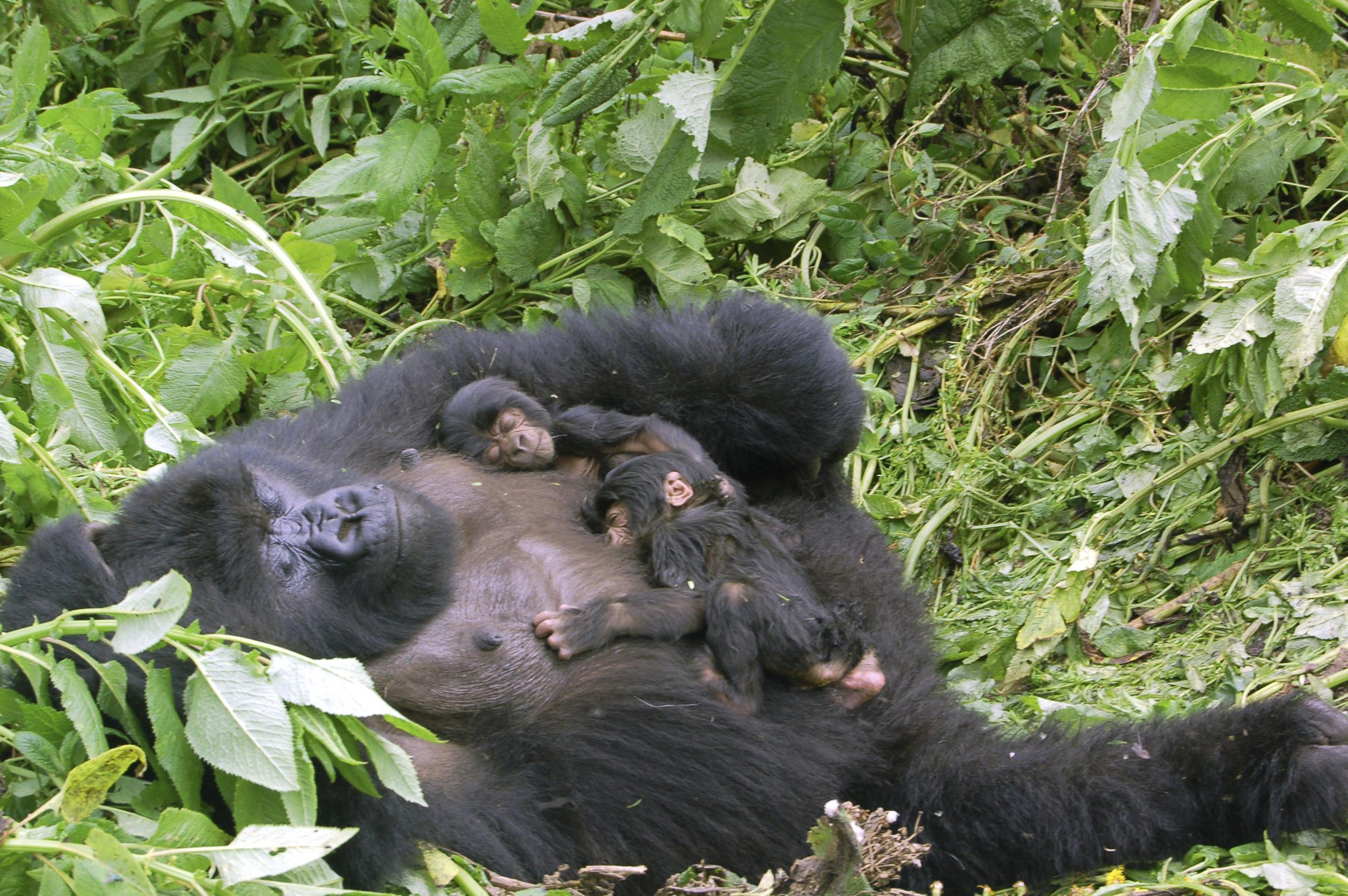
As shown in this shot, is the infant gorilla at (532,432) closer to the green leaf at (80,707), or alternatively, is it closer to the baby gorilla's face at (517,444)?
the baby gorilla's face at (517,444)

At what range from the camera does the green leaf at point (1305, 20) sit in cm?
341

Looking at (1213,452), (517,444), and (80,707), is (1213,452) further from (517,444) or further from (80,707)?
(80,707)

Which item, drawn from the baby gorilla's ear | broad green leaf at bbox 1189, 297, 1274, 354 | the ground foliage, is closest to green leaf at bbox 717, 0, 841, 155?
the ground foliage

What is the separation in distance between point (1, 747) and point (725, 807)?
4.58 ft

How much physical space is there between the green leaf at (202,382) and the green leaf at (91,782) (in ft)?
5.01

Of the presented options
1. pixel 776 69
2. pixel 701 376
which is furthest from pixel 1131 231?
pixel 776 69

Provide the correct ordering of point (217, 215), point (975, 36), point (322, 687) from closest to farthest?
point (322, 687), point (217, 215), point (975, 36)

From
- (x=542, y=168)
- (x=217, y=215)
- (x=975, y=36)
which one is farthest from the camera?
(x=975, y=36)

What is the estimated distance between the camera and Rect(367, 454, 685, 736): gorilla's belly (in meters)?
2.73

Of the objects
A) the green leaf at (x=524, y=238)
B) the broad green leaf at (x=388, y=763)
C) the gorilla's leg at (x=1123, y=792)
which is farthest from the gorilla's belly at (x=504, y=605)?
the green leaf at (x=524, y=238)

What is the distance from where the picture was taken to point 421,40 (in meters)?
4.04

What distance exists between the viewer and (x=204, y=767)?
7.61ft

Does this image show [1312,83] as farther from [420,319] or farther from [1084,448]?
[420,319]

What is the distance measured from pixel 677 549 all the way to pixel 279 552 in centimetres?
85
